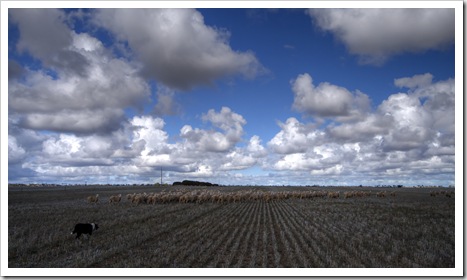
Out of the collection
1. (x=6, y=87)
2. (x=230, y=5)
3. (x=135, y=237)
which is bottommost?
(x=135, y=237)

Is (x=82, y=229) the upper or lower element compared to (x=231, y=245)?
upper

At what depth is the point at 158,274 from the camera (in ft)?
39.3

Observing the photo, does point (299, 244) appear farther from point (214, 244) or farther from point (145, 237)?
point (145, 237)

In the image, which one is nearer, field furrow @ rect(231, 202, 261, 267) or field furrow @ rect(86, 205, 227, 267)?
field furrow @ rect(231, 202, 261, 267)

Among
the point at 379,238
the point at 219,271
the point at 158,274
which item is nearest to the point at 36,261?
the point at 158,274

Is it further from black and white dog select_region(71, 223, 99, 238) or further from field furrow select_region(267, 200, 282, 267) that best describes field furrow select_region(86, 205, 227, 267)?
field furrow select_region(267, 200, 282, 267)

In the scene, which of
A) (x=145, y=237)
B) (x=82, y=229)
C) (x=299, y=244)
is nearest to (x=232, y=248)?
(x=299, y=244)

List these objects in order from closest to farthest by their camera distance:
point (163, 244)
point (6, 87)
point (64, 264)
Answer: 1. point (6, 87)
2. point (64, 264)
3. point (163, 244)

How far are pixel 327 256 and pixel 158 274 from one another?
7.86m

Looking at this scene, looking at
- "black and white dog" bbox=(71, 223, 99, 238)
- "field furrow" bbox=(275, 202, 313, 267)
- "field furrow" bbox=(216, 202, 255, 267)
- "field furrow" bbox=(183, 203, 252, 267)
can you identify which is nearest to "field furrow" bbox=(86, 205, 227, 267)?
"black and white dog" bbox=(71, 223, 99, 238)

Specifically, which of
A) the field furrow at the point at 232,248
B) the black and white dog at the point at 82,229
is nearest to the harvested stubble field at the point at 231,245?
the field furrow at the point at 232,248

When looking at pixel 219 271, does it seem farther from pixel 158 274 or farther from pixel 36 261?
pixel 36 261

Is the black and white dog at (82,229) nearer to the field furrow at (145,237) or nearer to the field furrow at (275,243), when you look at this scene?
the field furrow at (145,237)

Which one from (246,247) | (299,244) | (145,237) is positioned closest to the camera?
(246,247)
